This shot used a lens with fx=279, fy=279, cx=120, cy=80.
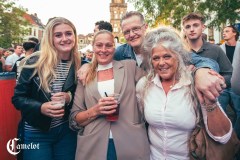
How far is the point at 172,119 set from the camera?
2428 millimetres

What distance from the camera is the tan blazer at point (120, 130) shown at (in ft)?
8.53

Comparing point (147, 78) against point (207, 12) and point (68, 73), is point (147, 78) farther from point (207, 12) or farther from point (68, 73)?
point (207, 12)

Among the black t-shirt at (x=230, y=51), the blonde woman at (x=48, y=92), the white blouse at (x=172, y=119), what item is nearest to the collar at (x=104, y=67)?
the blonde woman at (x=48, y=92)

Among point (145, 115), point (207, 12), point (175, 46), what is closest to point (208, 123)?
point (145, 115)

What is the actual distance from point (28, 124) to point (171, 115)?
1.53 metres

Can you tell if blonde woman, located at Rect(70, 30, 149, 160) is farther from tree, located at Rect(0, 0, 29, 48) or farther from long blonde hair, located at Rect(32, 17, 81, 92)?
tree, located at Rect(0, 0, 29, 48)

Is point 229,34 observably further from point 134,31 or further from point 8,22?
point 8,22

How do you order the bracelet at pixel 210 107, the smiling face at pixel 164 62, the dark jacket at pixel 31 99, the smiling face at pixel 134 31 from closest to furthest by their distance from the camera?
the bracelet at pixel 210 107 → the smiling face at pixel 164 62 → the dark jacket at pixel 31 99 → the smiling face at pixel 134 31

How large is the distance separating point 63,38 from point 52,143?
1.14m

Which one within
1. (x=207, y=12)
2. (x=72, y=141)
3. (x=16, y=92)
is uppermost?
(x=207, y=12)

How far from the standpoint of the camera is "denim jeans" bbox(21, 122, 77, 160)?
2.87 metres

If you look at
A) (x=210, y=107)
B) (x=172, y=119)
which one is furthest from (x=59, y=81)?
(x=210, y=107)

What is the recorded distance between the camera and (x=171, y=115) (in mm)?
2436

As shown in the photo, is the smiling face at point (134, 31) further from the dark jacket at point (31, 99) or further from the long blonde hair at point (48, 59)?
the dark jacket at point (31, 99)
